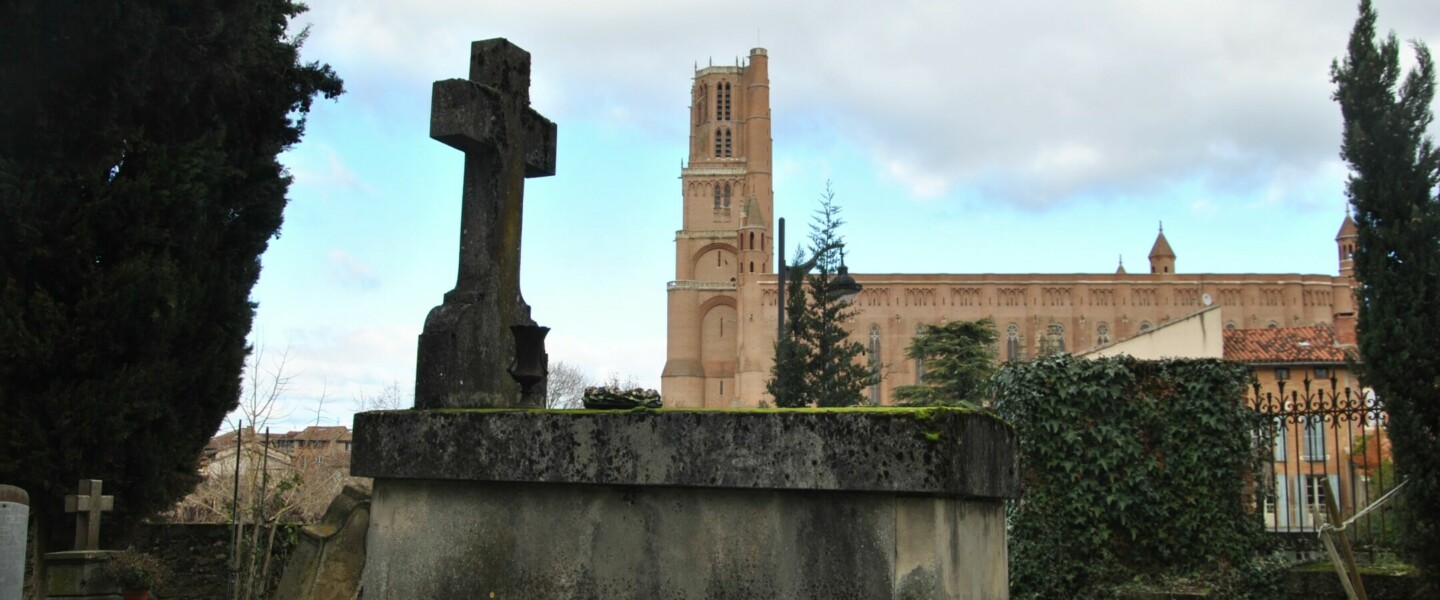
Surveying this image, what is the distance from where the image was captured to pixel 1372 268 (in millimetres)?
11523

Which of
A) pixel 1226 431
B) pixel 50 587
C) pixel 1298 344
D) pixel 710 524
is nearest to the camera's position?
pixel 710 524

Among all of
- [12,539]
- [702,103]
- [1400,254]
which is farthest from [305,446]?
[702,103]

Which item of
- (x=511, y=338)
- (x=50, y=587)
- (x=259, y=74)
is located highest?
(x=259, y=74)

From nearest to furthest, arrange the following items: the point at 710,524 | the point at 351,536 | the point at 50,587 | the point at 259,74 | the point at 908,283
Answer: the point at 710,524 → the point at 351,536 → the point at 50,587 → the point at 259,74 → the point at 908,283

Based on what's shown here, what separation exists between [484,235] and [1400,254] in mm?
9829

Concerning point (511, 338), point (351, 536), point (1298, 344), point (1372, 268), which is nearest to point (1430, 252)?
point (1372, 268)

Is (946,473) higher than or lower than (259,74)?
lower

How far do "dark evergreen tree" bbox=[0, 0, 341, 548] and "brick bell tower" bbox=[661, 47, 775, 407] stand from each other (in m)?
88.4

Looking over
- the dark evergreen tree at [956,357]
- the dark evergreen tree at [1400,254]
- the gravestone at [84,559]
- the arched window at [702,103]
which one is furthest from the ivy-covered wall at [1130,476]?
the arched window at [702,103]

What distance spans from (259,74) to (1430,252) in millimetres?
11294

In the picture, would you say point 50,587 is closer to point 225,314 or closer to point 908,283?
point 225,314

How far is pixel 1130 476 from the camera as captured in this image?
11102 mm

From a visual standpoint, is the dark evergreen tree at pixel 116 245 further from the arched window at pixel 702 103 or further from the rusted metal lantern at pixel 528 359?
the arched window at pixel 702 103

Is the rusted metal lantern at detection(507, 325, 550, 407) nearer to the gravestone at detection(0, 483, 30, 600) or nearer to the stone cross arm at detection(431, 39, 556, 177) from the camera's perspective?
the stone cross arm at detection(431, 39, 556, 177)
